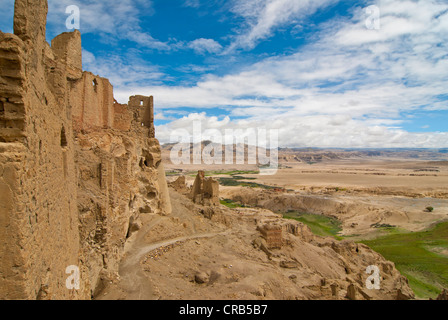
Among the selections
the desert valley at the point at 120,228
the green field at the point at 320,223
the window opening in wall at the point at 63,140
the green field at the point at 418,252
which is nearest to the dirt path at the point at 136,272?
the desert valley at the point at 120,228

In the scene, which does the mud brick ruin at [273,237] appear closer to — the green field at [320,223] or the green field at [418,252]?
the green field at [418,252]

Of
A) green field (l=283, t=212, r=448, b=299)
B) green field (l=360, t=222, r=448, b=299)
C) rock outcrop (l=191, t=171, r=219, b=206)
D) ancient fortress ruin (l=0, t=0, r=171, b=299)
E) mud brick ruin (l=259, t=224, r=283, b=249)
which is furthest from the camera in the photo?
rock outcrop (l=191, t=171, r=219, b=206)

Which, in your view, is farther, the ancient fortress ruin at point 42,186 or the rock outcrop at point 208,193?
the rock outcrop at point 208,193

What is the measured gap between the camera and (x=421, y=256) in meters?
29.7

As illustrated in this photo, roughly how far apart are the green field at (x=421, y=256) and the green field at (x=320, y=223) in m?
5.86

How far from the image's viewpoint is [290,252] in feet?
80.1

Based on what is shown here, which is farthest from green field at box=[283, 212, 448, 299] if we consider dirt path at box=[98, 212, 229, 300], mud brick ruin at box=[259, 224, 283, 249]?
dirt path at box=[98, 212, 229, 300]

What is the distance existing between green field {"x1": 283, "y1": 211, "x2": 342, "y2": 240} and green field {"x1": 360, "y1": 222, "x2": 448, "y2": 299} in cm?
586

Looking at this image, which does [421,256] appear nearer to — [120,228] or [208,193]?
[208,193]

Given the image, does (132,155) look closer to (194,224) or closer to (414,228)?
(194,224)

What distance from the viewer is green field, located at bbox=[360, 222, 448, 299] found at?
2403cm

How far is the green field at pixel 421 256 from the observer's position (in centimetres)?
2403

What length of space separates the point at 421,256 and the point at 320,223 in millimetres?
16644

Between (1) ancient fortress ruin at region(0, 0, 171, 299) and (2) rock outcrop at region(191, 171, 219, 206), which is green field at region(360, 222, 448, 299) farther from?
(1) ancient fortress ruin at region(0, 0, 171, 299)
